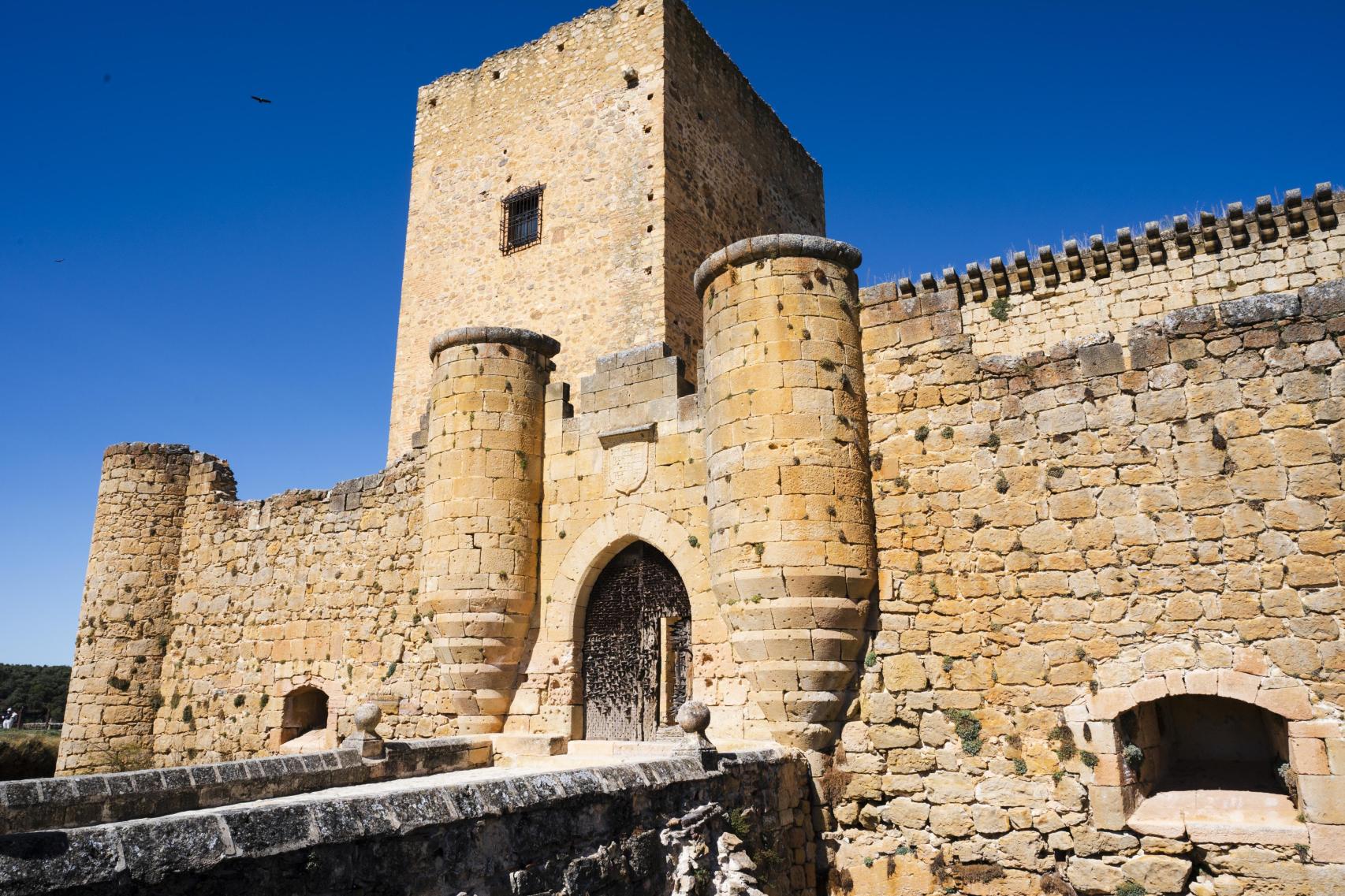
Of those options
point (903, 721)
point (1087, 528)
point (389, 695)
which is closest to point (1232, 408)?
point (1087, 528)

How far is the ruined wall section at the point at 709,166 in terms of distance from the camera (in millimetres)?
15414

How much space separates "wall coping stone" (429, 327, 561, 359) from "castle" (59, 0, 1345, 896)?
4 centimetres

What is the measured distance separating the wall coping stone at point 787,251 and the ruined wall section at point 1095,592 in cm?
79

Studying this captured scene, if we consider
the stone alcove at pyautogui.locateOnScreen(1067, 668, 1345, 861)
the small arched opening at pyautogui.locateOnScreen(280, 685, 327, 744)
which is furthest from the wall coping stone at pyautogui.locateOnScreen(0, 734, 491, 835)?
the stone alcove at pyautogui.locateOnScreen(1067, 668, 1345, 861)

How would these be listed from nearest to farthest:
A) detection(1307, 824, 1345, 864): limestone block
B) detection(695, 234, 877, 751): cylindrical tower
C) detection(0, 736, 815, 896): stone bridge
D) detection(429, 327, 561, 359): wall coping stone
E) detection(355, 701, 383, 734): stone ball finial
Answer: detection(0, 736, 815, 896): stone bridge, detection(1307, 824, 1345, 864): limestone block, detection(695, 234, 877, 751): cylindrical tower, detection(355, 701, 383, 734): stone ball finial, detection(429, 327, 561, 359): wall coping stone

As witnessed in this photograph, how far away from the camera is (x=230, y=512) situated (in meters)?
14.2

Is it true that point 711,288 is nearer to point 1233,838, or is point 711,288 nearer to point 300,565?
point 1233,838

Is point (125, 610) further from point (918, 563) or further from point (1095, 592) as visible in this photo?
point (1095, 592)

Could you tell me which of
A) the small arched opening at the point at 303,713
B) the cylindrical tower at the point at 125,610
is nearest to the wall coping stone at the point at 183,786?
the small arched opening at the point at 303,713

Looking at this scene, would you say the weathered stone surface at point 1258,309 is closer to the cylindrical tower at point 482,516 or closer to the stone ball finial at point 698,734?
the stone ball finial at point 698,734

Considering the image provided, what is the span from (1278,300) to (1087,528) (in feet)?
6.97

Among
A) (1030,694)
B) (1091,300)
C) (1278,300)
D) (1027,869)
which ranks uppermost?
(1091,300)

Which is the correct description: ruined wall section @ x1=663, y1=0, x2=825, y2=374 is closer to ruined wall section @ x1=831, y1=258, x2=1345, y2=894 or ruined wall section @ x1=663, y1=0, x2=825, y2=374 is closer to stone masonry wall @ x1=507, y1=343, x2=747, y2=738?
stone masonry wall @ x1=507, y1=343, x2=747, y2=738

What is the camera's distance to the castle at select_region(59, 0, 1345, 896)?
6824mm
